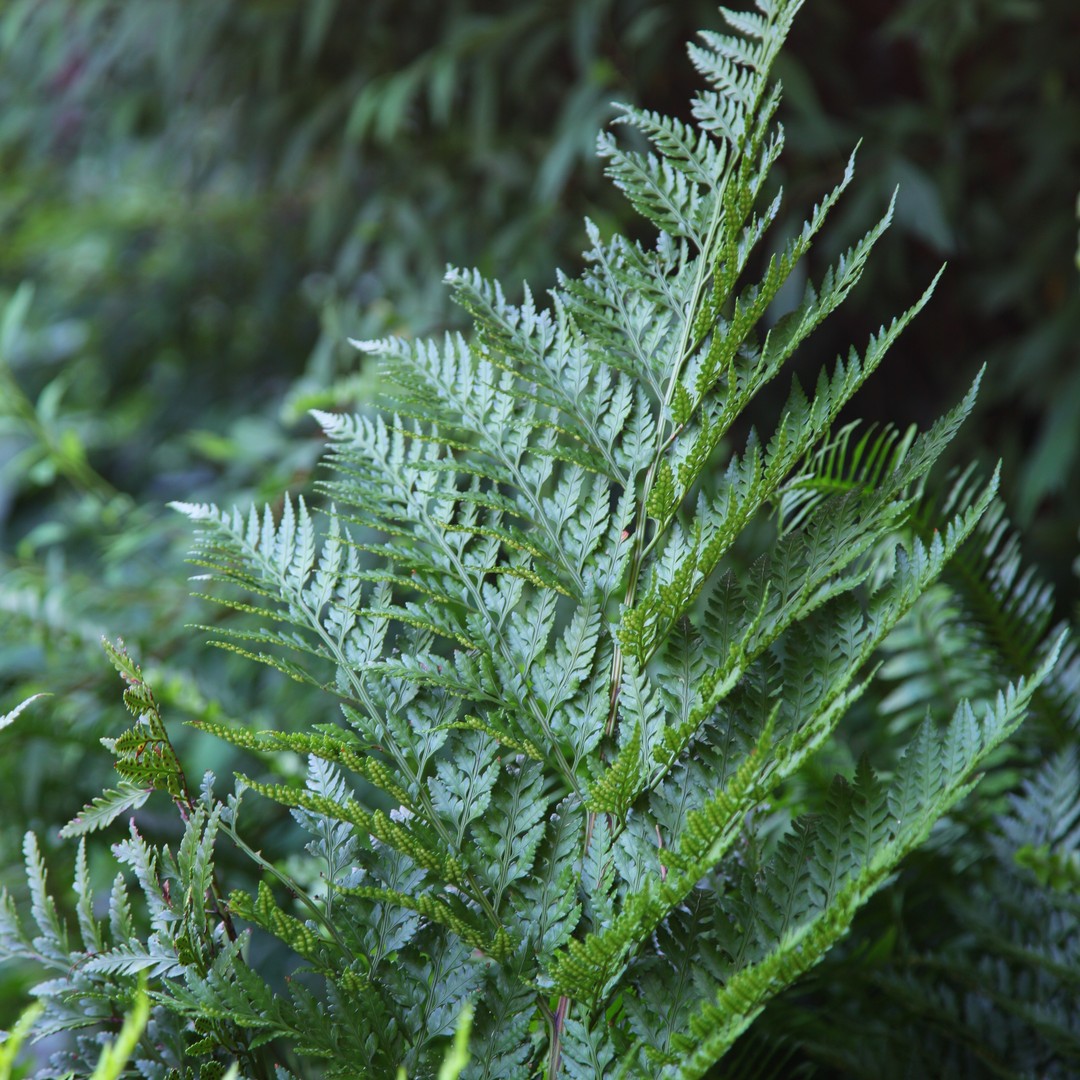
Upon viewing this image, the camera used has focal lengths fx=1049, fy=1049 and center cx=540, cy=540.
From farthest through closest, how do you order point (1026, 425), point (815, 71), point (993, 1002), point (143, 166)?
point (143, 166), point (1026, 425), point (815, 71), point (993, 1002)

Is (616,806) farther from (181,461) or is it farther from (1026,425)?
(181,461)

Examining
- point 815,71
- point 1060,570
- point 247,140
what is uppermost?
point 247,140

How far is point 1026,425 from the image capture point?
121 cm

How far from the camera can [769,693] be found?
29 cm

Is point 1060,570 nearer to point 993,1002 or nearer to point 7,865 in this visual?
point 993,1002

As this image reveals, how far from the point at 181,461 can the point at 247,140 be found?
1.35ft

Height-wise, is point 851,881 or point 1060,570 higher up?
point 1060,570

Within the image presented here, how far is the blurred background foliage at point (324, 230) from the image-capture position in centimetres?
87

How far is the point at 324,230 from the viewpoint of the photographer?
3.93ft

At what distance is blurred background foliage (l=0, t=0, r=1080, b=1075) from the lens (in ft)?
2.86

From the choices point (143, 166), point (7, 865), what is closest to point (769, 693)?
point (7, 865)

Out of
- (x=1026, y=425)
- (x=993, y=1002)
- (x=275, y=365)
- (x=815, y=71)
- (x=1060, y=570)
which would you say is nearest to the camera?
(x=993, y=1002)

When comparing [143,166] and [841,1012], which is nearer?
[841,1012]

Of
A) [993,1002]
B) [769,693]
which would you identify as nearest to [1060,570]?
[993,1002]
